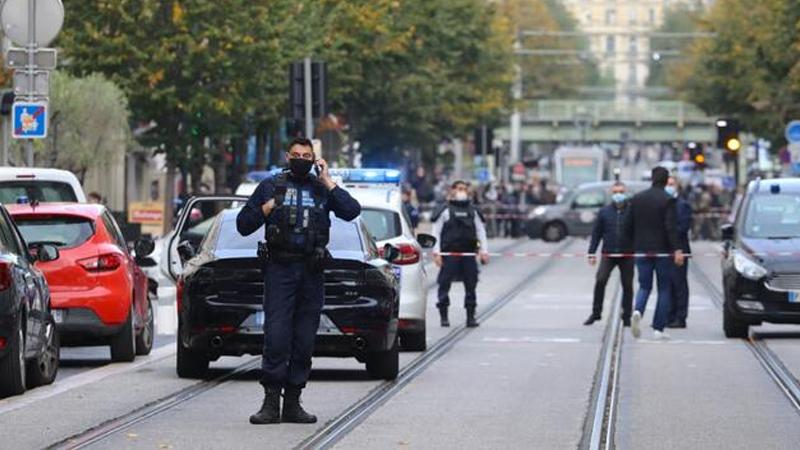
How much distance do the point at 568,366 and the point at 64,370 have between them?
14.0ft

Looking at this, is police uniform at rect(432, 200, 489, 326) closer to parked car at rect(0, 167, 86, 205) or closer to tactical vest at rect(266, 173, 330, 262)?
parked car at rect(0, 167, 86, 205)

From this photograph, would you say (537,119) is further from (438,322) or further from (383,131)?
(438,322)

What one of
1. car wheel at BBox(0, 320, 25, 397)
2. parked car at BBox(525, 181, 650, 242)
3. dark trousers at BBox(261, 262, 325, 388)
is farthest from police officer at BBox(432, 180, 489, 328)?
parked car at BBox(525, 181, 650, 242)

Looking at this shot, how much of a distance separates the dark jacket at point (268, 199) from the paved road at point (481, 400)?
4.03ft

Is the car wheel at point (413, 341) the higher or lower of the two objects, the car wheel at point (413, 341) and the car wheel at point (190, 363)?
the lower

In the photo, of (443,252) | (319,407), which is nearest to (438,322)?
(443,252)

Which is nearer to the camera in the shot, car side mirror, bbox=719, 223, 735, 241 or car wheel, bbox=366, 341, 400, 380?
car wheel, bbox=366, 341, 400, 380

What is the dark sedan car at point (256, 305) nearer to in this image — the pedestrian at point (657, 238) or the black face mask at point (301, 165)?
the black face mask at point (301, 165)

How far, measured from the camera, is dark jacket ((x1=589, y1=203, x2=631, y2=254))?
2895 cm

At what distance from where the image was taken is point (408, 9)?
67.2 meters

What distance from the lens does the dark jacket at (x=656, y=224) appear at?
26.6 m

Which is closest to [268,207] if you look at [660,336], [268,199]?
[268,199]

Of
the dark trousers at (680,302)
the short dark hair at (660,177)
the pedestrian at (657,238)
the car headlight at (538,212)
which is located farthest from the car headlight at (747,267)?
the car headlight at (538,212)

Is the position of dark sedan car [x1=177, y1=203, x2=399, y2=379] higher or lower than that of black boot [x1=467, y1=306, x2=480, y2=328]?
higher
